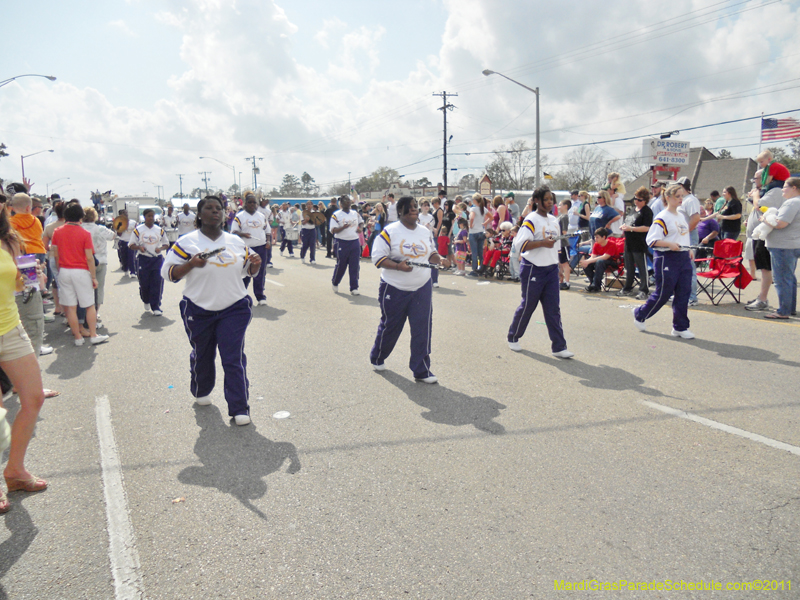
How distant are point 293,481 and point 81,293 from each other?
17.8ft

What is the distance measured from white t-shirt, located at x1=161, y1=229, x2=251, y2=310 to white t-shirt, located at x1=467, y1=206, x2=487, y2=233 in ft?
33.3

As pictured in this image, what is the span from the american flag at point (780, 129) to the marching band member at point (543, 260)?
18701 mm

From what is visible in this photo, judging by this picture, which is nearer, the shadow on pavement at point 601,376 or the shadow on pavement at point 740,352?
the shadow on pavement at point 601,376

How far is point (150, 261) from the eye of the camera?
9750mm

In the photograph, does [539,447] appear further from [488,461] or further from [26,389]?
[26,389]

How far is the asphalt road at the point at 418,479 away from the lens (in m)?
2.81

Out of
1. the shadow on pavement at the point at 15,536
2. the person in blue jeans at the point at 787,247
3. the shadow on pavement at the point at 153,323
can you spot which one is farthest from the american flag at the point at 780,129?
the shadow on pavement at the point at 15,536

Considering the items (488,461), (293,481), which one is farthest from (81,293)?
(488,461)

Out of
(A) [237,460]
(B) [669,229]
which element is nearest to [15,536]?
(A) [237,460]

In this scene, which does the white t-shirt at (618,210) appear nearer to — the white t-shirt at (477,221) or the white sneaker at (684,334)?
the white t-shirt at (477,221)

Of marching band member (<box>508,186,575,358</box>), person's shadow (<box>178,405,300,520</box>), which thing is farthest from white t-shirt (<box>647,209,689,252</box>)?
person's shadow (<box>178,405,300,520</box>)

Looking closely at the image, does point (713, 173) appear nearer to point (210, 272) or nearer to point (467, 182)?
point (467, 182)

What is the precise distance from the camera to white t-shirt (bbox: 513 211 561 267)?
6574 mm

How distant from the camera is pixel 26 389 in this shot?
3.52m
